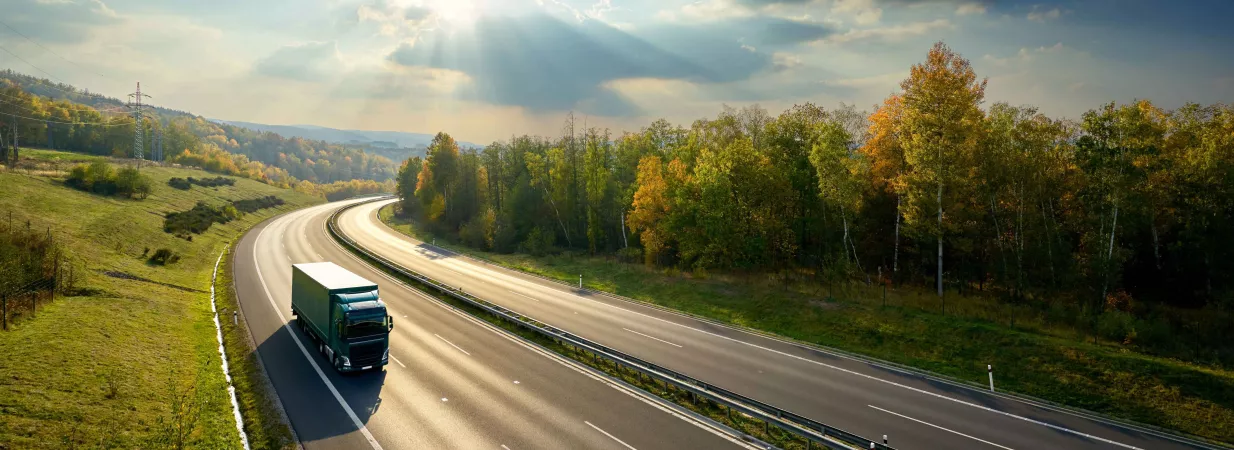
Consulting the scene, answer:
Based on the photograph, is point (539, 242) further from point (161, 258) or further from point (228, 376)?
point (228, 376)

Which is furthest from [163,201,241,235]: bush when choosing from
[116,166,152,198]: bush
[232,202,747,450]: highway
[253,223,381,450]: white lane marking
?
[232,202,747,450]: highway

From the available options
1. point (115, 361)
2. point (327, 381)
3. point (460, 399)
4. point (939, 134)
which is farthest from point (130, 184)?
point (939, 134)

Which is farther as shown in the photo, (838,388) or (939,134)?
(939,134)

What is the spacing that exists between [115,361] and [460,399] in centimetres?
1429

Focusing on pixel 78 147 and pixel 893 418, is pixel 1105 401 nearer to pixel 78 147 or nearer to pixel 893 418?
pixel 893 418

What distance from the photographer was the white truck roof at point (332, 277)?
24.9 metres

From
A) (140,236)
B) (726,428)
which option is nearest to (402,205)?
(140,236)

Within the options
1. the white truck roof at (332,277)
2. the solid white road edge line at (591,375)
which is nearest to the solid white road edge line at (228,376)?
the white truck roof at (332,277)

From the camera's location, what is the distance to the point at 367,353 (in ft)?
74.7

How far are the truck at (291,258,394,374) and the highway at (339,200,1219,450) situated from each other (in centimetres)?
1183

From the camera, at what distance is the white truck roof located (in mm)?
24894

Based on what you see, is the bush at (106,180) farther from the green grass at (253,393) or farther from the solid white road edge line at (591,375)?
the solid white road edge line at (591,375)

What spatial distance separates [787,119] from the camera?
47.2 metres

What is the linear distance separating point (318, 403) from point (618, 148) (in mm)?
52386
